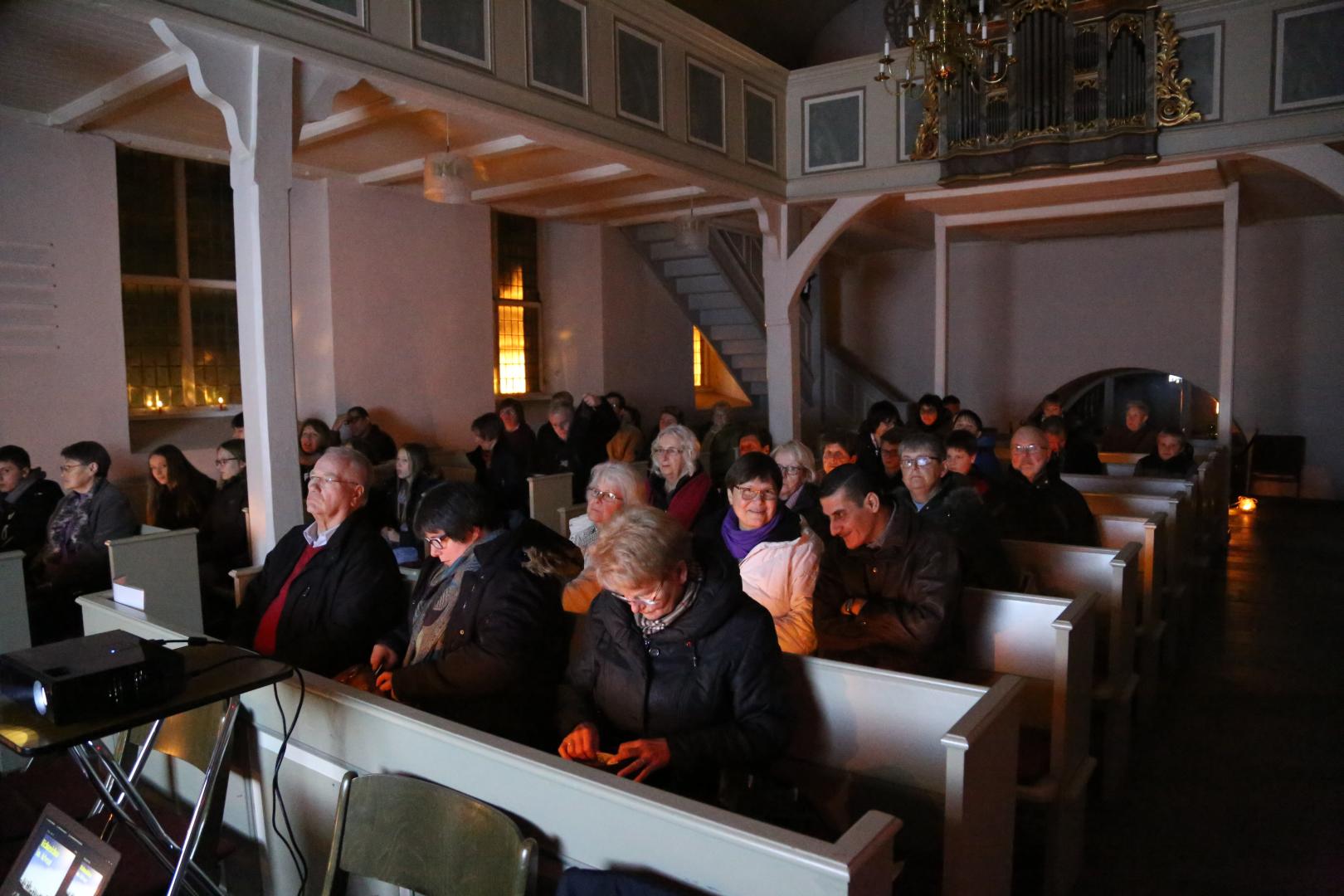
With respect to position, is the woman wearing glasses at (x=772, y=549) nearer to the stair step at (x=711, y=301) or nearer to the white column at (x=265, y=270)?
the white column at (x=265, y=270)

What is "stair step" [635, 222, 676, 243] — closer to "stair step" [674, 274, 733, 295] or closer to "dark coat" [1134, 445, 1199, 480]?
"stair step" [674, 274, 733, 295]

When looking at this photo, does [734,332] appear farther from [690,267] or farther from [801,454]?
[801,454]

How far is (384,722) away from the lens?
2.10 metres

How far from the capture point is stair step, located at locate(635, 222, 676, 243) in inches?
419

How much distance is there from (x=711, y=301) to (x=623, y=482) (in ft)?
27.9

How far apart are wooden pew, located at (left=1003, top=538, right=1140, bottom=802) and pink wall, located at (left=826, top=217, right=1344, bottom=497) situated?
9030 mm

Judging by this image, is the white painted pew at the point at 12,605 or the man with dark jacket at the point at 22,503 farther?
the man with dark jacket at the point at 22,503

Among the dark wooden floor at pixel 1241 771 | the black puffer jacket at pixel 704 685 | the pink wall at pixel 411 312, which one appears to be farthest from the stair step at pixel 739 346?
the black puffer jacket at pixel 704 685

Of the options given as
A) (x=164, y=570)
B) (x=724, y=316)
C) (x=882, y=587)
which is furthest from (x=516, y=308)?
(x=882, y=587)

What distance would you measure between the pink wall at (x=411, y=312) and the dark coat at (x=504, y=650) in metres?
5.82

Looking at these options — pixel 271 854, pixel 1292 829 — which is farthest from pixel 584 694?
pixel 1292 829

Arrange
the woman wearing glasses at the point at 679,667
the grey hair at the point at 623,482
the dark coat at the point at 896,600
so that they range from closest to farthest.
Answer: the woman wearing glasses at the point at 679,667 → the dark coat at the point at 896,600 → the grey hair at the point at 623,482

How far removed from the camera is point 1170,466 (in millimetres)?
6676

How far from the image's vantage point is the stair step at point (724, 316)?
37.7ft
